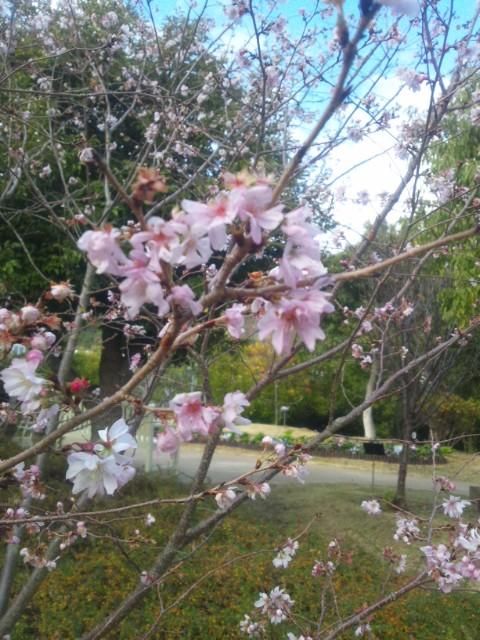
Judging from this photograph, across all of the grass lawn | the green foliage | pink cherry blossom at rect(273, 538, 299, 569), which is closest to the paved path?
the green foliage

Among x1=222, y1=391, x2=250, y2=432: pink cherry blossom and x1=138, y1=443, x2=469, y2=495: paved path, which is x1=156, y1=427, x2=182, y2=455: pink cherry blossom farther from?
x1=138, y1=443, x2=469, y2=495: paved path

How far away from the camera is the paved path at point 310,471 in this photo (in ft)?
33.2

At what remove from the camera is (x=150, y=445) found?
30.6 feet

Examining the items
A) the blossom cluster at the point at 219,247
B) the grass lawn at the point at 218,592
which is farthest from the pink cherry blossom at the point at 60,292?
the grass lawn at the point at 218,592

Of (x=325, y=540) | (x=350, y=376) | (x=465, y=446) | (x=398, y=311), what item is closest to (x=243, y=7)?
(x=398, y=311)

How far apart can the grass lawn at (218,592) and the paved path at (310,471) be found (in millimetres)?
3819

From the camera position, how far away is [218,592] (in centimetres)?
437

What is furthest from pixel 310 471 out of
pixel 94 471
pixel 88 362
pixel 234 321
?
pixel 234 321

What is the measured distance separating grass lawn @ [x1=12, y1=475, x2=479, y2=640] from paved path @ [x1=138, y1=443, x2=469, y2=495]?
3819 mm

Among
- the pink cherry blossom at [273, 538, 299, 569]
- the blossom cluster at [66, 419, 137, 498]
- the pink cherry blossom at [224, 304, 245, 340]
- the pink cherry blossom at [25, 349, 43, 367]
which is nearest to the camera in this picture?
the pink cherry blossom at [224, 304, 245, 340]

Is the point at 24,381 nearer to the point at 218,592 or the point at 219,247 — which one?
the point at 219,247

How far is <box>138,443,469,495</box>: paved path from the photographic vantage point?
10.1 meters

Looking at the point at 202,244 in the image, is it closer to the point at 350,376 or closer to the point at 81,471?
the point at 81,471

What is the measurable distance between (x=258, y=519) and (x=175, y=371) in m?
4.32
